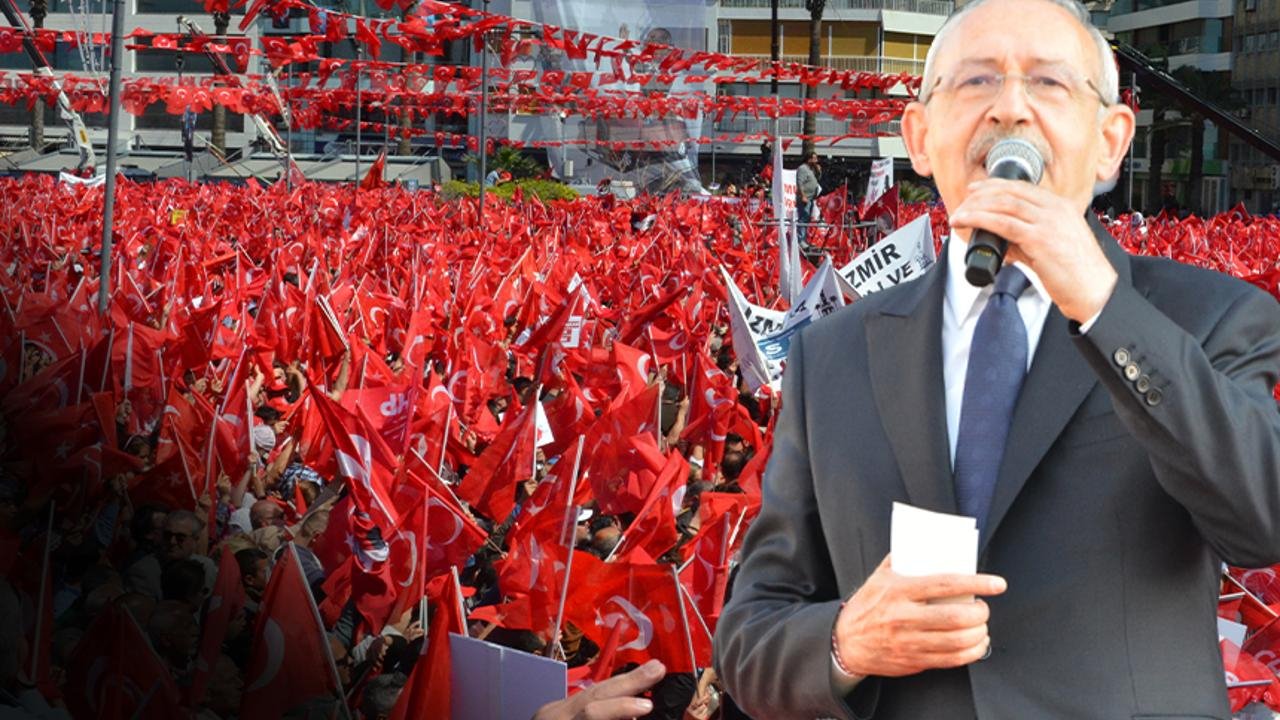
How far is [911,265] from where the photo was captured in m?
9.52

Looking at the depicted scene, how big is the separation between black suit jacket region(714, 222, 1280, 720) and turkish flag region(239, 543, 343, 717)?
7.43 feet

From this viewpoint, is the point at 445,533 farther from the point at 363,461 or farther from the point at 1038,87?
the point at 1038,87

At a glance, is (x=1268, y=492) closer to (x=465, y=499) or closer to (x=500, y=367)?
(x=465, y=499)

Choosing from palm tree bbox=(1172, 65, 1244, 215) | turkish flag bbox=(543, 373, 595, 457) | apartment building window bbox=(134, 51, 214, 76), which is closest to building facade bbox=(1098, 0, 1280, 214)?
palm tree bbox=(1172, 65, 1244, 215)

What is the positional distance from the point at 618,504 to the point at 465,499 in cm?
62

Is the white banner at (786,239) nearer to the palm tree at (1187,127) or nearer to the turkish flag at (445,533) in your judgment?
the turkish flag at (445,533)

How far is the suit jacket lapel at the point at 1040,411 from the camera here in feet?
6.12

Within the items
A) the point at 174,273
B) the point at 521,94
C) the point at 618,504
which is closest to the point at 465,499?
the point at 618,504

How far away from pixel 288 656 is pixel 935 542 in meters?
2.79

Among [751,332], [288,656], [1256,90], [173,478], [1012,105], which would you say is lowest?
[173,478]

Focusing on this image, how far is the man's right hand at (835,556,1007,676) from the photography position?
1.67 m

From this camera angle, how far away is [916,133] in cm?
213

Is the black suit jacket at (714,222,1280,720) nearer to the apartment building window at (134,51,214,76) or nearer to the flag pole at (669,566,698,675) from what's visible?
the flag pole at (669,566,698,675)

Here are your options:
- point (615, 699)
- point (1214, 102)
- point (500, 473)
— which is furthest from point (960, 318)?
point (1214, 102)
